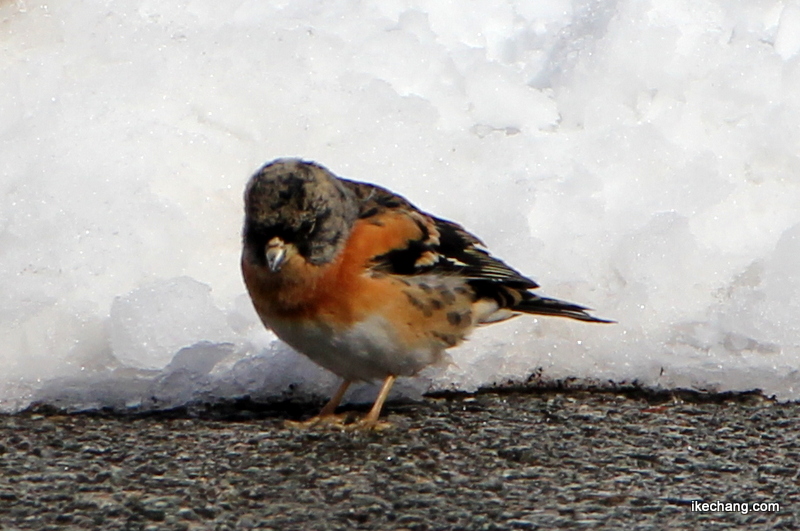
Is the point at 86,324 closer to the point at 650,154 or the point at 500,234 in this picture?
the point at 500,234

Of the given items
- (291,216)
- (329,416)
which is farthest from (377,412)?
(291,216)

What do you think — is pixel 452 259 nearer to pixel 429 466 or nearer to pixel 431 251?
pixel 431 251

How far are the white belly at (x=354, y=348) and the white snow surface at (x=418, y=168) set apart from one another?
0.32 meters

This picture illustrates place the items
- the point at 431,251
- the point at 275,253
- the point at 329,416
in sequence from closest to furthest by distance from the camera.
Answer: the point at 275,253 < the point at 329,416 < the point at 431,251

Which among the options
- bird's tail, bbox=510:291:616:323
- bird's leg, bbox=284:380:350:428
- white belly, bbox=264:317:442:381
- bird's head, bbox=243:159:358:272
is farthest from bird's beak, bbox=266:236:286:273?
bird's tail, bbox=510:291:616:323

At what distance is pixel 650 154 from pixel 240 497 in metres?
3.19

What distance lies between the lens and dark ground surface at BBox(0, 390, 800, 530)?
10.7ft

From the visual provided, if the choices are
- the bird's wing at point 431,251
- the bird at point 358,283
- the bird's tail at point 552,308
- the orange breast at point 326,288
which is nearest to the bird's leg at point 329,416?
the bird at point 358,283

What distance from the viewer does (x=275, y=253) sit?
13.5 feet

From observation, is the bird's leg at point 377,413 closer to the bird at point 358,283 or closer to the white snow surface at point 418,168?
the bird at point 358,283

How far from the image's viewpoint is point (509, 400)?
14.3 feet

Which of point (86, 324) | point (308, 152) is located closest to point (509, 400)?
point (86, 324)

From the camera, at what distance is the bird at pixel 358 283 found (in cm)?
415

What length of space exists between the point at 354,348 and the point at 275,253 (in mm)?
425
